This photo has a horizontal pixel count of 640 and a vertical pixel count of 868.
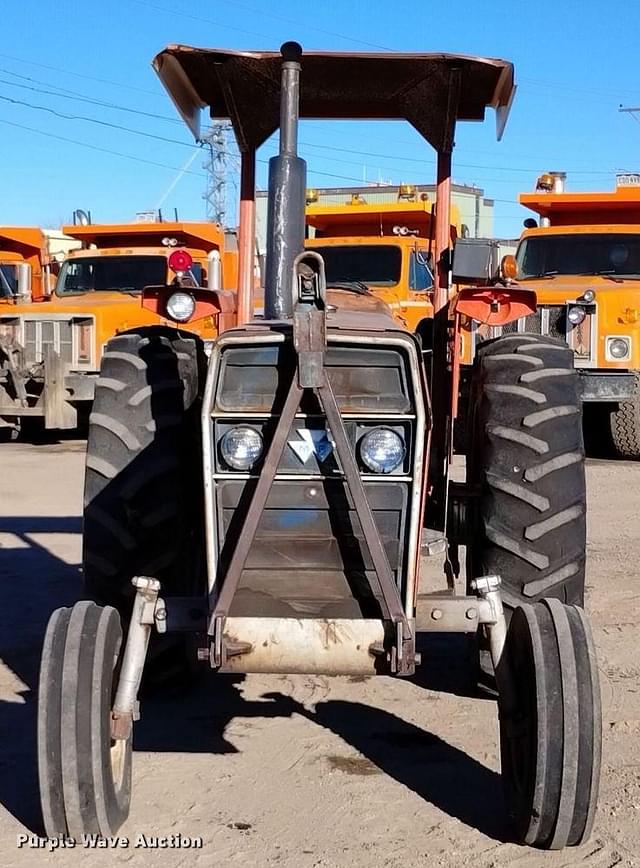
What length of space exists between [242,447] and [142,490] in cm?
90

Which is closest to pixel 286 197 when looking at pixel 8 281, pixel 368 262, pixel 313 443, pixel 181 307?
pixel 181 307

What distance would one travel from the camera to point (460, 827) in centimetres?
386

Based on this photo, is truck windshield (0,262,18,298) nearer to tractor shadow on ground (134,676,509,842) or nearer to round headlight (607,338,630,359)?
round headlight (607,338,630,359)

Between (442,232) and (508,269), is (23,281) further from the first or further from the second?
(508,269)

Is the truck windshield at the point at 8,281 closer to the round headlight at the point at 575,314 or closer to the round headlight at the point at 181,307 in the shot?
the round headlight at the point at 575,314

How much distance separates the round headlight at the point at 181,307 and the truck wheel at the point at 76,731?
1.62 meters

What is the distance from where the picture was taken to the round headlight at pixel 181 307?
16.1ft

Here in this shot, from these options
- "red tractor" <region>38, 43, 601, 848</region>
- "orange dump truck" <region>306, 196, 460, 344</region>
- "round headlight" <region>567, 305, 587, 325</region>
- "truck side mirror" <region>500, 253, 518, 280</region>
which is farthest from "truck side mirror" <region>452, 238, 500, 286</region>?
"round headlight" <region>567, 305, 587, 325</region>

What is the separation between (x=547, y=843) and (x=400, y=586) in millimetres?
898

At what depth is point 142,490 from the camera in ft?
15.0

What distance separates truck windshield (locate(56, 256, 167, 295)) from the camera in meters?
14.9

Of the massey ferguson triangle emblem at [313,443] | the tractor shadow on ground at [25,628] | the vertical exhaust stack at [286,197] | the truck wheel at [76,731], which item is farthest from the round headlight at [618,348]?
the truck wheel at [76,731]

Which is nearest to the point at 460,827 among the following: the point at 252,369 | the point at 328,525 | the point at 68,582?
the point at 328,525

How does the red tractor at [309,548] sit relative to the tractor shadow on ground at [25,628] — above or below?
above
